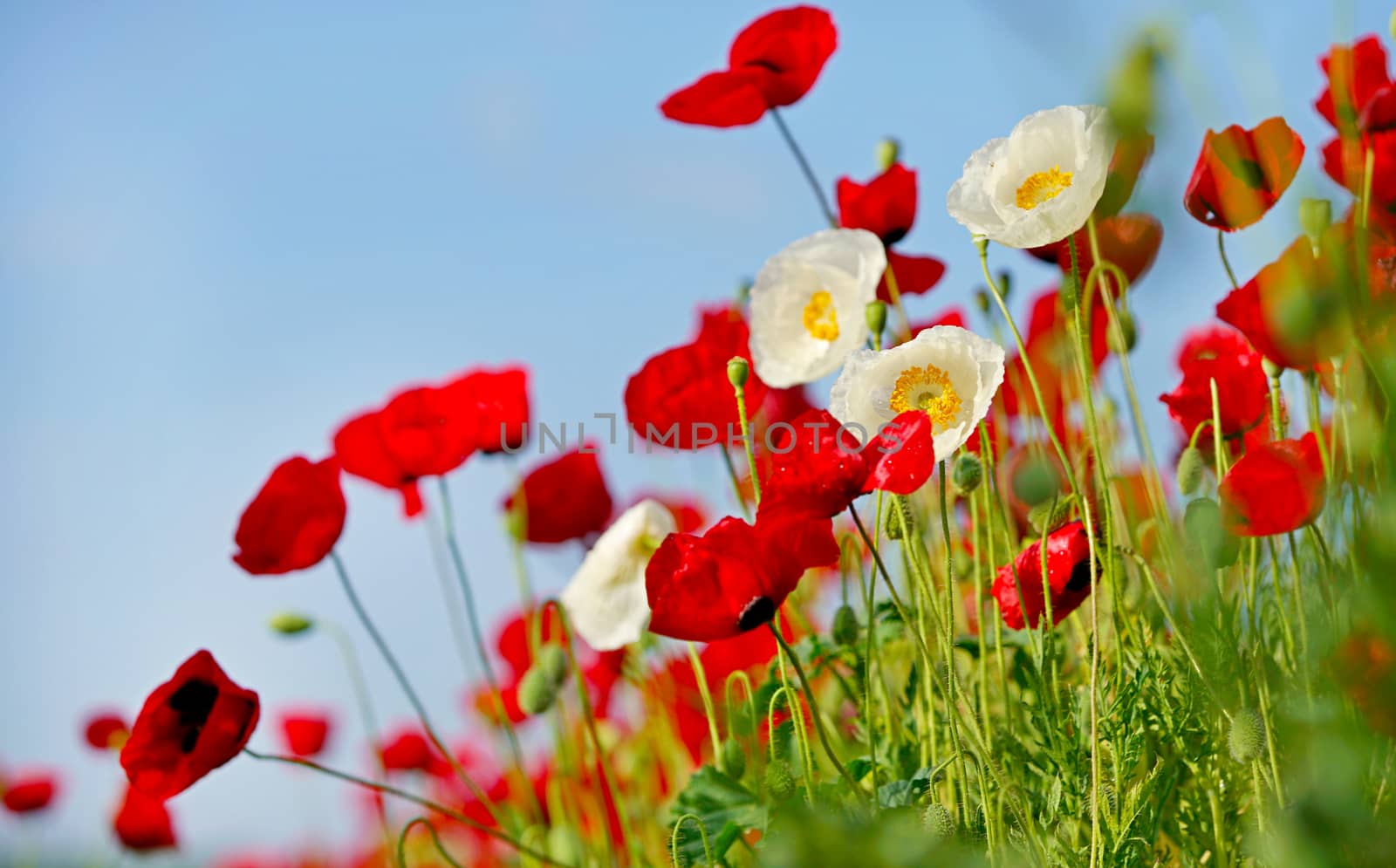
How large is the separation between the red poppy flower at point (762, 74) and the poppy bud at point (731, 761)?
599mm

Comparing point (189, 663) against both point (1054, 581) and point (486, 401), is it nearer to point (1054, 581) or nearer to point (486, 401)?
point (486, 401)

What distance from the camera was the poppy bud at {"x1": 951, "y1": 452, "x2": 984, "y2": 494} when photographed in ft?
3.28

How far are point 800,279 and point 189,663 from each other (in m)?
0.61

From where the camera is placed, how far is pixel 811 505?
863mm

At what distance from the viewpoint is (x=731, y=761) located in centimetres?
109

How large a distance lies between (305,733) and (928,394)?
170 centimetres

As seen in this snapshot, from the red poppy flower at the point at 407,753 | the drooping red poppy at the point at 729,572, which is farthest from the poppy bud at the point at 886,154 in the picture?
the red poppy flower at the point at 407,753

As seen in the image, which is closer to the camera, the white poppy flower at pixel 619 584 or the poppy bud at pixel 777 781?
the poppy bud at pixel 777 781

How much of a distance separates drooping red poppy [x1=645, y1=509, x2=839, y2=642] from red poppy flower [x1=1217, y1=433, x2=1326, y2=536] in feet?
0.85

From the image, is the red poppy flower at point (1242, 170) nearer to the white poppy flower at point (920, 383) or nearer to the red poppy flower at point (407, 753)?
the white poppy flower at point (920, 383)

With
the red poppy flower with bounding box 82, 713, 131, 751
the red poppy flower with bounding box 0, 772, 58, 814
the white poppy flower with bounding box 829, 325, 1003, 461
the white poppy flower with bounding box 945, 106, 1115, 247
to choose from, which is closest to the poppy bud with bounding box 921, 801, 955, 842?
the white poppy flower with bounding box 829, 325, 1003, 461

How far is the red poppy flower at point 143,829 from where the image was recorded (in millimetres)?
2053

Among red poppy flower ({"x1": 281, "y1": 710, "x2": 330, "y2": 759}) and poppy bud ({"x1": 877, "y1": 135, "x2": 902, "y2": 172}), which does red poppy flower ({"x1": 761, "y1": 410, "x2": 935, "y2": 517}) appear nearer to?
poppy bud ({"x1": 877, "y1": 135, "x2": 902, "y2": 172})

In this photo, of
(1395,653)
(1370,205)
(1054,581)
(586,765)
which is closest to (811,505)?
(1054,581)
